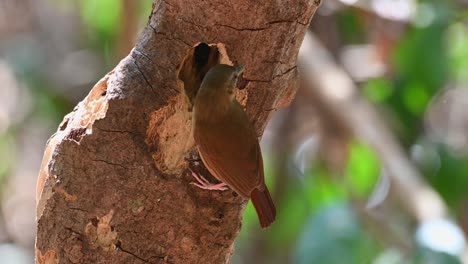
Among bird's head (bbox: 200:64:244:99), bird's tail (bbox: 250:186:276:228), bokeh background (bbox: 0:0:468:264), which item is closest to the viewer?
bird's head (bbox: 200:64:244:99)

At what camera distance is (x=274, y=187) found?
507 cm

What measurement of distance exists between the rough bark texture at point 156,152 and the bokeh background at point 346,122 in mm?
1442

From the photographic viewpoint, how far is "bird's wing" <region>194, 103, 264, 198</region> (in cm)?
210

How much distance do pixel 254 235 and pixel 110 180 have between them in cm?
350

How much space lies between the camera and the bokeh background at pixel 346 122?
3.75m

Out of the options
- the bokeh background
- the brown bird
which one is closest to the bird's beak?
the brown bird

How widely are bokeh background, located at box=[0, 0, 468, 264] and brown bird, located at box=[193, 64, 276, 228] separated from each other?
1.45 m

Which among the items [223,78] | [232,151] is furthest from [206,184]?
Answer: [223,78]

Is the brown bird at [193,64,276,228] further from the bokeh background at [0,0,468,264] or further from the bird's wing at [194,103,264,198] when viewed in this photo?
the bokeh background at [0,0,468,264]

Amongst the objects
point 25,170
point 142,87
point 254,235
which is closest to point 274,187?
point 254,235

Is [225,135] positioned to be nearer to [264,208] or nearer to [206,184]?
[206,184]

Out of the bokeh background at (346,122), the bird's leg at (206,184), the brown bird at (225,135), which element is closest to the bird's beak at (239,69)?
the brown bird at (225,135)

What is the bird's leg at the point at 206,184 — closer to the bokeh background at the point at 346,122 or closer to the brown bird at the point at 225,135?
the brown bird at the point at 225,135

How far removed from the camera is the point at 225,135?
6.95 ft
